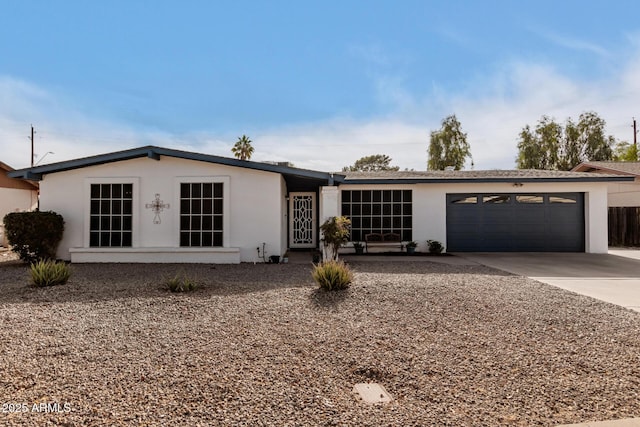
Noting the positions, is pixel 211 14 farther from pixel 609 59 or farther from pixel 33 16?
pixel 609 59

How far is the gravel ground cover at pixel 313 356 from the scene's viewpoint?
2.54 m

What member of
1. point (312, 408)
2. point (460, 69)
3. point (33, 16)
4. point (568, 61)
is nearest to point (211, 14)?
point (33, 16)

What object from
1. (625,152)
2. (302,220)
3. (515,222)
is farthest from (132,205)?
(625,152)

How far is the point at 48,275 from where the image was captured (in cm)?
656

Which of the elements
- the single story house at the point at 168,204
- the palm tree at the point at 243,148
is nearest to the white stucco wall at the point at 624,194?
the single story house at the point at 168,204

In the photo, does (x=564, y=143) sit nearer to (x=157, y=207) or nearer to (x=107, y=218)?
(x=157, y=207)

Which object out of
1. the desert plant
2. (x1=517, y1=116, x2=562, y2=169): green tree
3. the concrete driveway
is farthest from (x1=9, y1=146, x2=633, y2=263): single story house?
(x1=517, y1=116, x2=562, y2=169): green tree

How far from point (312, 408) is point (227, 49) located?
461 inches

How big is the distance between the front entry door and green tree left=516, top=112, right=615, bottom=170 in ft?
88.4

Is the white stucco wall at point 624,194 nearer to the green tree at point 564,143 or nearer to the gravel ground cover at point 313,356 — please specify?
the green tree at point 564,143

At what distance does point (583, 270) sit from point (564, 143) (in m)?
28.8

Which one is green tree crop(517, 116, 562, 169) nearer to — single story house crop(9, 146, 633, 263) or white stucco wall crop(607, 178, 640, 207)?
white stucco wall crop(607, 178, 640, 207)

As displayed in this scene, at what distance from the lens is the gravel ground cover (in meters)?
2.54

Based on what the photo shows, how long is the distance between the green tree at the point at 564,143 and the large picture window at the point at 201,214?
103ft
